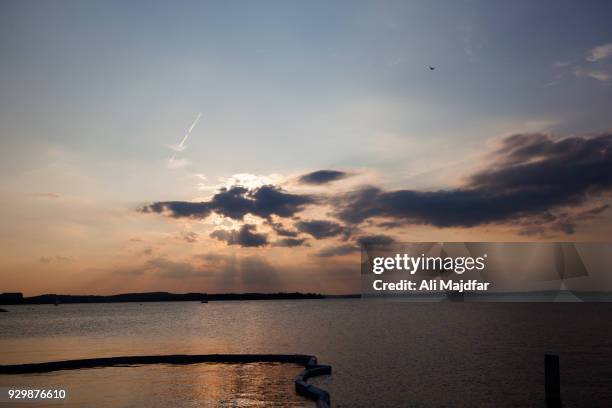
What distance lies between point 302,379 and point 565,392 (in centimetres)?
2243

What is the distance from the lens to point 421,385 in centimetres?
4516

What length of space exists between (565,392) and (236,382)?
2757cm

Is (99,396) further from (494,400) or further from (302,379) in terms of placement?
(494,400)

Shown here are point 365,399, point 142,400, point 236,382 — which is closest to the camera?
Result: point 142,400

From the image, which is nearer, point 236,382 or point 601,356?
point 236,382

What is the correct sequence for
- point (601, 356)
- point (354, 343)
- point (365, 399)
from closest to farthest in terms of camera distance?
point (365, 399)
point (601, 356)
point (354, 343)

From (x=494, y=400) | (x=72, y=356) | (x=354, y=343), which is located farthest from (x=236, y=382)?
(x=354, y=343)

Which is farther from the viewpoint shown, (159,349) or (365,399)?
(159,349)

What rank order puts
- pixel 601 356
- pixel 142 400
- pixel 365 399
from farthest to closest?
pixel 601 356 → pixel 365 399 → pixel 142 400

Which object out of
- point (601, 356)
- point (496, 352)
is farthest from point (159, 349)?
point (601, 356)

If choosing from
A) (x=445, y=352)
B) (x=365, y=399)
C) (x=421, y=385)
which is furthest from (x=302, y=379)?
(x=445, y=352)

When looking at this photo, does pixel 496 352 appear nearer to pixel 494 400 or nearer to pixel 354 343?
pixel 354 343

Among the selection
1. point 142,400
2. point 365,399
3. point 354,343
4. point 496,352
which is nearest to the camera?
point 142,400

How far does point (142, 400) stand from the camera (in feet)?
→ 118
